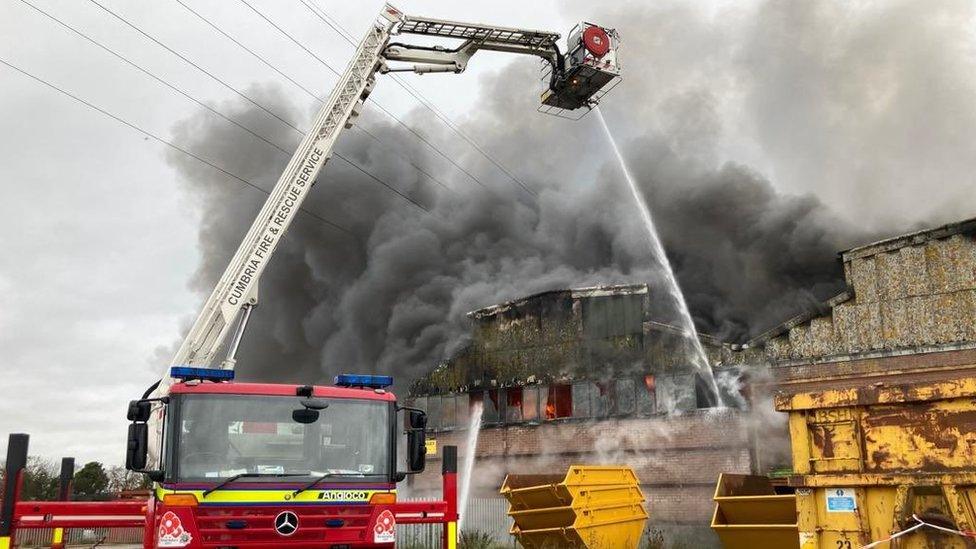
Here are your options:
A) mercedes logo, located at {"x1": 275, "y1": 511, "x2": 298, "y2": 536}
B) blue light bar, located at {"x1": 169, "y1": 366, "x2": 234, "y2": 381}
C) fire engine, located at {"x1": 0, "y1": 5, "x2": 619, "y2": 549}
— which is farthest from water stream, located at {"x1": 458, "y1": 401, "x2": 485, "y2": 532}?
mercedes logo, located at {"x1": 275, "y1": 511, "x2": 298, "y2": 536}

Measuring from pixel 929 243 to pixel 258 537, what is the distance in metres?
15.1

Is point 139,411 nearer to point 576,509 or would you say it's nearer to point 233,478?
point 233,478

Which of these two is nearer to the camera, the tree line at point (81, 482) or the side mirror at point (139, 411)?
the side mirror at point (139, 411)

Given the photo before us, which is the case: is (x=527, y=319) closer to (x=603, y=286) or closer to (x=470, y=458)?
(x=603, y=286)

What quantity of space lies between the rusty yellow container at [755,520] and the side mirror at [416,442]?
221 inches

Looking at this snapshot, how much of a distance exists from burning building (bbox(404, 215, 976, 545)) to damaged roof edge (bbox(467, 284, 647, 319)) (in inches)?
1.5

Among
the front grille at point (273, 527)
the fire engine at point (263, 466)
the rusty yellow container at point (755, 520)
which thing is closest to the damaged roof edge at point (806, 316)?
the rusty yellow container at point (755, 520)

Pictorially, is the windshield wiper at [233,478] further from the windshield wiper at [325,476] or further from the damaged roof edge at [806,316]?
the damaged roof edge at [806,316]

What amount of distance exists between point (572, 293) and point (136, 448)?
53.3 ft

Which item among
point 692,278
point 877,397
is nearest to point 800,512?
point 877,397

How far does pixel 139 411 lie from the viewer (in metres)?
6.83

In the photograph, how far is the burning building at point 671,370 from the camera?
16188mm

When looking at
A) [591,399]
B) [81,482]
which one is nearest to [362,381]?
[591,399]

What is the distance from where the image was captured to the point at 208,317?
15.8 metres
